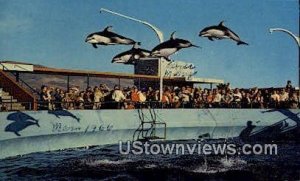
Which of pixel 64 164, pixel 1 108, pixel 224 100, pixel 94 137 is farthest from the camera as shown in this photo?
pixel 224 100

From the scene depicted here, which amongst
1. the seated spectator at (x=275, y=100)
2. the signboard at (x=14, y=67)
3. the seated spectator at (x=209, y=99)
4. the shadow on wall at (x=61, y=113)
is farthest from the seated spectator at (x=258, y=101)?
the signboard at (x=14, y=67)

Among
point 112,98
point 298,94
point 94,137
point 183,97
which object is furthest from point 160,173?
point 298,94

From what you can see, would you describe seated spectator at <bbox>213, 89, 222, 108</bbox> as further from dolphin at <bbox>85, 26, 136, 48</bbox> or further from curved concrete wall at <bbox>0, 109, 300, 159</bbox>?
dolphin at <bbox>85, 26, 136, 48</bbox>

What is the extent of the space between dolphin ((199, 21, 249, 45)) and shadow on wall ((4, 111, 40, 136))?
205 inches

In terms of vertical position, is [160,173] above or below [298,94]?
below

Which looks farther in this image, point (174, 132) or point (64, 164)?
point (174, 132)

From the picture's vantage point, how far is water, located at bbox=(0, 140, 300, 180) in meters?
10.0

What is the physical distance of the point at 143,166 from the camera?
440 inches

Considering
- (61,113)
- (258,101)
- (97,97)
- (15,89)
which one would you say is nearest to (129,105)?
(97,97)

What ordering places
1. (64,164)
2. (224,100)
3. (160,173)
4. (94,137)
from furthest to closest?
(224,100) → (94,137) → (64,164) → (160,173)

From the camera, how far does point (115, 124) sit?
14.9m

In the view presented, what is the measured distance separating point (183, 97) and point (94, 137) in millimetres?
4363

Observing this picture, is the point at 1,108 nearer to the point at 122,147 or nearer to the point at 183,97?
the point at 122,147

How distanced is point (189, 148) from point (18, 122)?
214 inches
